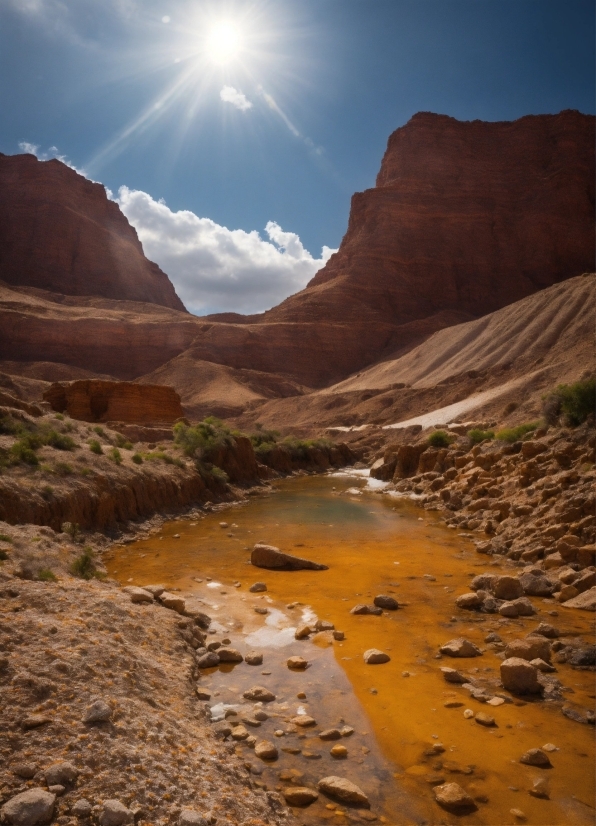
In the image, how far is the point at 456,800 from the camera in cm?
402

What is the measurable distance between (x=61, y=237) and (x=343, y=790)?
351 ft

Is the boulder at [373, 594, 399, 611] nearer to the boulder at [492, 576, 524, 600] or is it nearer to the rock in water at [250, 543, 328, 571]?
the boulder at [492, 576, 524, 600]

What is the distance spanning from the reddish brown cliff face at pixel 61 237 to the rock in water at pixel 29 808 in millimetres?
99739

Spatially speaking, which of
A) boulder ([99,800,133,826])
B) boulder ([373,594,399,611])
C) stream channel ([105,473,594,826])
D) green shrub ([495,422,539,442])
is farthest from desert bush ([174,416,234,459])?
boulder ([99,800,133,826])

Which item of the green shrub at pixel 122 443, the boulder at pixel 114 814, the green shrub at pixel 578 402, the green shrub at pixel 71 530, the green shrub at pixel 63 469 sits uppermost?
the green shrub at pixel 578 402

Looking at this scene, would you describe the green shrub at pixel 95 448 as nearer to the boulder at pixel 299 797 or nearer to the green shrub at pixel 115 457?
the green shrub at pixel 115 457

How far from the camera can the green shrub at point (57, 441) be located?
15.3 meters

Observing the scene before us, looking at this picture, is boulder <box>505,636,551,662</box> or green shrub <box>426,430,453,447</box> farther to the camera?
green shrub <box>426,430,453,447</box>

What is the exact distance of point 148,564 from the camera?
11.6m

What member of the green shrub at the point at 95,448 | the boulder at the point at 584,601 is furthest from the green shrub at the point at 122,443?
the boulder at the point at 584,601

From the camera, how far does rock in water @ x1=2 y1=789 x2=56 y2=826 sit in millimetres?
2887

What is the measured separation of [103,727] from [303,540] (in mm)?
10655

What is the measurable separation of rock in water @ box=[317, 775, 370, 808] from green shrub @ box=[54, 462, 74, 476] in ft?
37.1

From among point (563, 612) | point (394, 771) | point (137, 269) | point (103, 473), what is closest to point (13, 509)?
point (103, 473)
